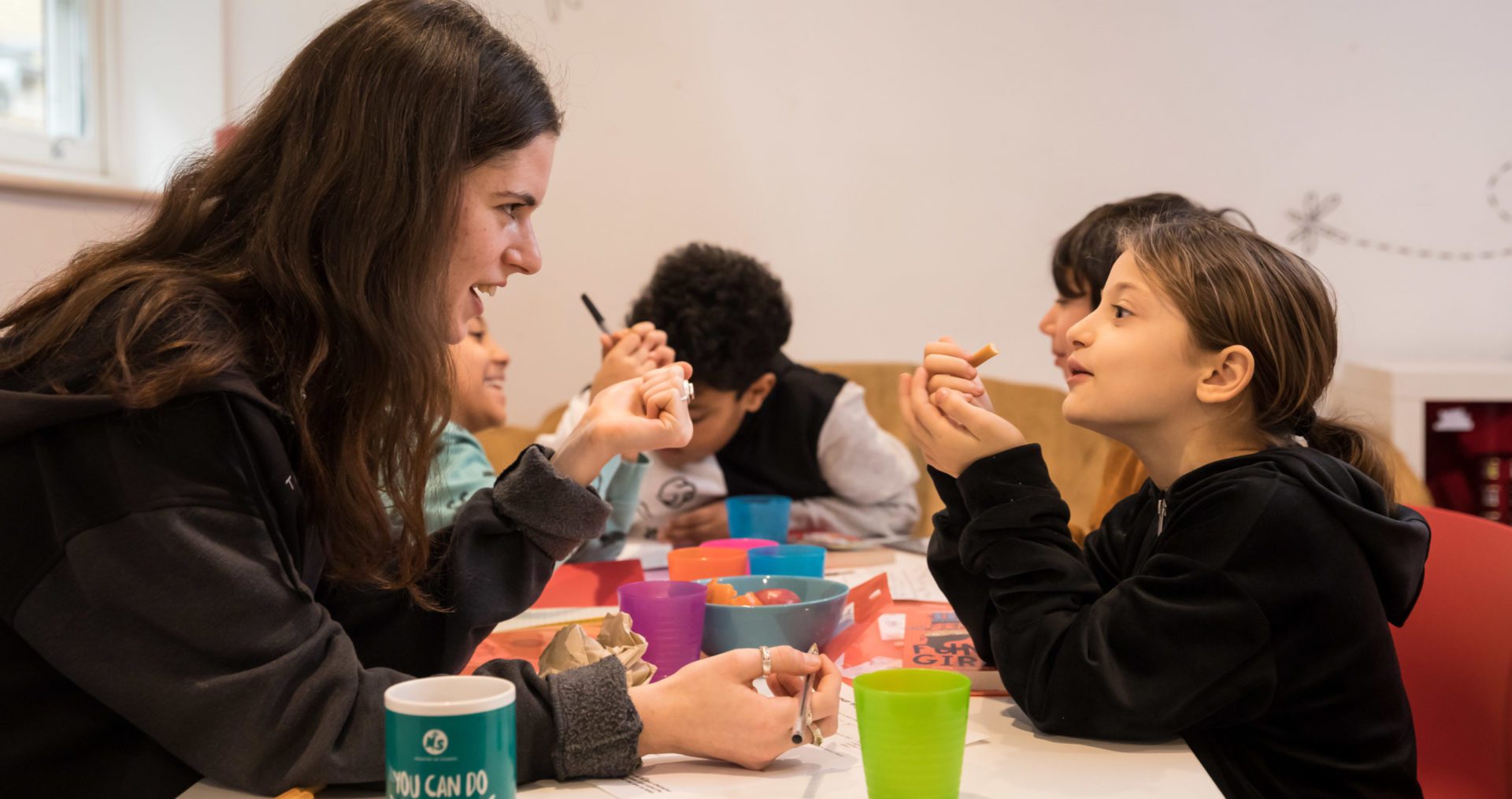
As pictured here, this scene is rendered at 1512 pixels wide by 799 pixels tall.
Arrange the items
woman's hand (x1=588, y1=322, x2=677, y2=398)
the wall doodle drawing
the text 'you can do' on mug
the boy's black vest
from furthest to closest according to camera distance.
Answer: the wall doodle drawing → the boy's black vest → woman's hand (x1=588, y1=322, x2=677, y2=398) → the text 'you can do' on mug

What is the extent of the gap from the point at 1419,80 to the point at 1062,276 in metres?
1.86

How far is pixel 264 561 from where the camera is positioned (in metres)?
0.75

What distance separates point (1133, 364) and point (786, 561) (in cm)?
43

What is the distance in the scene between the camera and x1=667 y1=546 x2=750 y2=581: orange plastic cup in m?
1.28

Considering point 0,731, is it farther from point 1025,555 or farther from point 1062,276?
point 1062,276

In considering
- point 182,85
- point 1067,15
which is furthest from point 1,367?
point 1067,15

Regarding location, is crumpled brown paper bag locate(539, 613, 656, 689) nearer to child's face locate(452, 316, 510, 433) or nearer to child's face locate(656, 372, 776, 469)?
child's face locate(452, 316, 510, 433)

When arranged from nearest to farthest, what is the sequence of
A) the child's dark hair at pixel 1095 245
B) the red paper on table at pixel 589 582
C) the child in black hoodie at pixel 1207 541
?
the child in black hoodie at pixel 1207 541 → the red paper on table at pixel 589 582 → the child's dark hair at pixel 1095 245

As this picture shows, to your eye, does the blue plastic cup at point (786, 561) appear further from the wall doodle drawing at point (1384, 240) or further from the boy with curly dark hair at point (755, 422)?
the wall doodle drawing at point (1384, 240)

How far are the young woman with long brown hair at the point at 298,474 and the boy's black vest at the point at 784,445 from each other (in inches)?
51.8

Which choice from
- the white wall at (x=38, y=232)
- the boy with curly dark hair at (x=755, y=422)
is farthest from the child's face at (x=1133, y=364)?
the white wall at (x=38, y=232)

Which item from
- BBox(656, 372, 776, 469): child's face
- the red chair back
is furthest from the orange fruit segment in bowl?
BBox(656, 372, 776, 469): child's face

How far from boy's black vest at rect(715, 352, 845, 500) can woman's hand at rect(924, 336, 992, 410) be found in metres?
1.25

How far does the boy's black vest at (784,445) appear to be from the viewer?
233 centimetres
